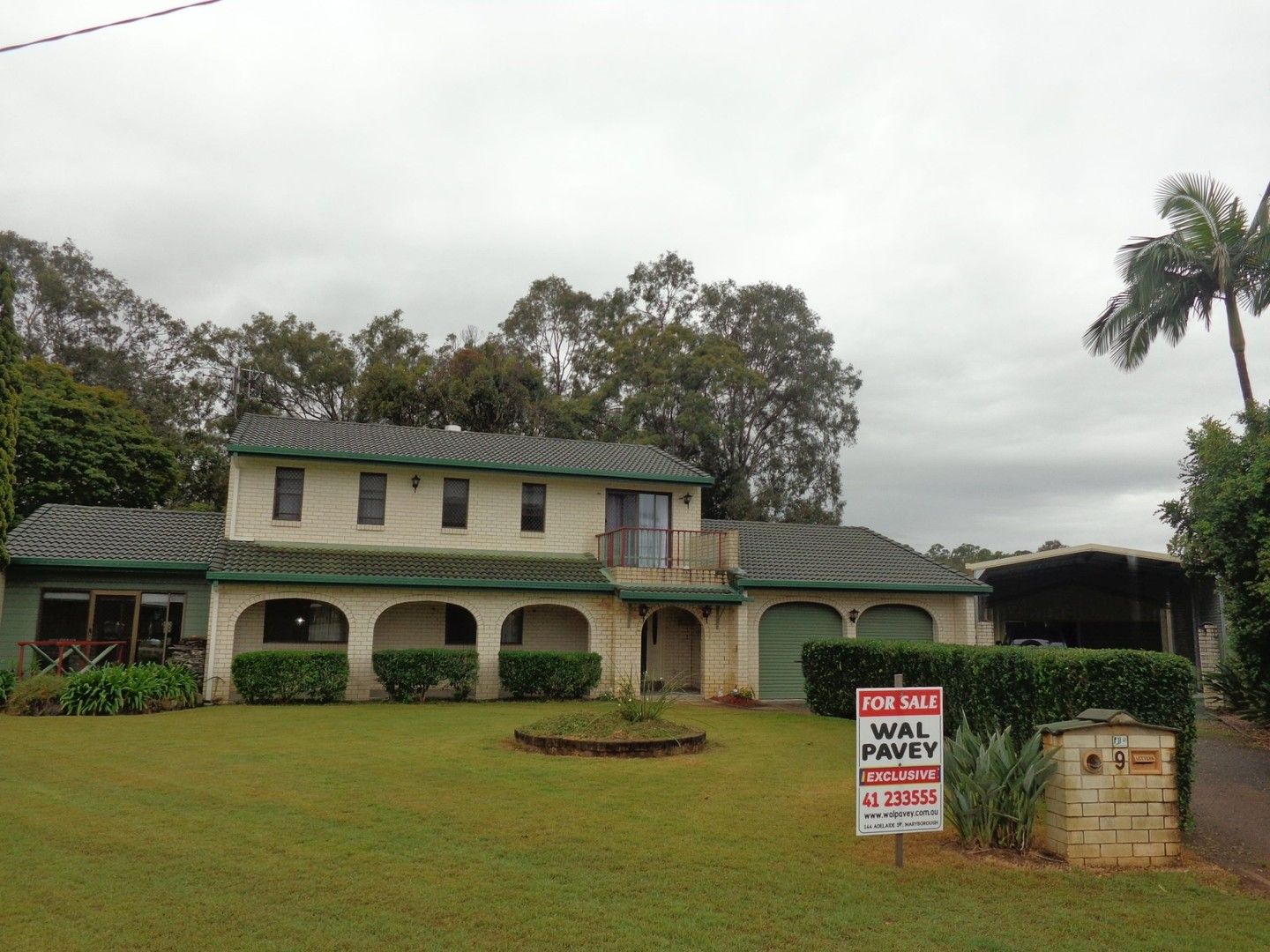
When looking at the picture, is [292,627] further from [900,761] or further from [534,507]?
[900,761]

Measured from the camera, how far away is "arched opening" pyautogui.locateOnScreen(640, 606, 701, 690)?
23.9m

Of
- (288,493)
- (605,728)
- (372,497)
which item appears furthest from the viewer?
(372,497)

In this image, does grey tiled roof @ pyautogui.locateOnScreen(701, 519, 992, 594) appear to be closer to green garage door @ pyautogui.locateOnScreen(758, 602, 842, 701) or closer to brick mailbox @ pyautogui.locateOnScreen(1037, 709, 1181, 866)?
green garage door @ pyautogui.locateOnScreen(758, 602, 842, 701)

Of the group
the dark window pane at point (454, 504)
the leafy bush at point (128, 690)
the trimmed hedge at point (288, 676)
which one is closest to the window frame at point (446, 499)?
the dark window pane at point (454, 504)


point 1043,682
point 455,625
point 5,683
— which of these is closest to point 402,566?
point 455,625

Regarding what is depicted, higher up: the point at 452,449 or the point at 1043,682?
the point at 452,449

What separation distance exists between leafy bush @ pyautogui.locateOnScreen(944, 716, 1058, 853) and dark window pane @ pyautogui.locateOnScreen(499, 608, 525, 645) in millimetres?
15420

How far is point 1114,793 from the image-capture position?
756 centimetres

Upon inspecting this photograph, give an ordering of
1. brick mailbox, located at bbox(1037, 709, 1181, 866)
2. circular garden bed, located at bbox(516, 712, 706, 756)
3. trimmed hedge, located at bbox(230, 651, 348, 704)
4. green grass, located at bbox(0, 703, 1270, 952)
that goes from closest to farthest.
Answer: green grass, located at bbox(0, 703, 1270, 952), brick mailbox, located at bbox(1037, 709, 1181, 866), circular garden bed, located at bbox(516, 712, 706, 756), trimmed hedge, located at bbox(230, 651, 348, 704)

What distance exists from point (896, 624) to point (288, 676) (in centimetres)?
1431

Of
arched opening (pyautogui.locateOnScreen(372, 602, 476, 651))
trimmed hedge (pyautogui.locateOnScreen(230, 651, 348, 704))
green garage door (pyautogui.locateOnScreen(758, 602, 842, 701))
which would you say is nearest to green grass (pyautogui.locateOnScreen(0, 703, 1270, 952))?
trimmed hedge (pyautogui.locateOnScreen(230, 651, 348, 704))

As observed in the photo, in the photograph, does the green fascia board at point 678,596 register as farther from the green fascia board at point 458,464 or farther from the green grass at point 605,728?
the green grass at point 605,728

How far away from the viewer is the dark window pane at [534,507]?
23109 mm

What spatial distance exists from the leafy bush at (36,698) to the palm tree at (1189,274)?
947 inches
